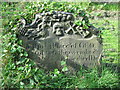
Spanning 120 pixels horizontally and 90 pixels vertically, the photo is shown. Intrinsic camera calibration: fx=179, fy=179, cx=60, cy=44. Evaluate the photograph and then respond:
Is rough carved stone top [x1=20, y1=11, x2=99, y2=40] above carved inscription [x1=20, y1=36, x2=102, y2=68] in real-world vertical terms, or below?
above

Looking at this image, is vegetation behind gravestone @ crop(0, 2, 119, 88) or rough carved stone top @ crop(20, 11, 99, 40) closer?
vegetation behind gravestone @ crop(0, 2, 119, 88)

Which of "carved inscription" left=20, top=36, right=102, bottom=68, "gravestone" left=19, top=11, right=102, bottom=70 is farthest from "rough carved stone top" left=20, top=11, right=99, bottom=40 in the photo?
"carved inscription" left=20, top=36, right=102, bottom=68

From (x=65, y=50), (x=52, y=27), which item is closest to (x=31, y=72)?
(x=65, y=50)

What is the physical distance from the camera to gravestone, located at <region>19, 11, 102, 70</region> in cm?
381

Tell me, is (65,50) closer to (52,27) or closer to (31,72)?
(52,27)

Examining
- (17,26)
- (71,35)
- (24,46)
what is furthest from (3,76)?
(71,35)

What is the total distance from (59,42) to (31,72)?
2.90 ft

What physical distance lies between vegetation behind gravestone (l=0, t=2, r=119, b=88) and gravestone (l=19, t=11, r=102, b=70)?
15cm

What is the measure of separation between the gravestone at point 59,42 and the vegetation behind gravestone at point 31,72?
0.49 feet

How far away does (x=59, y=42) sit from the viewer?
12.7 ft

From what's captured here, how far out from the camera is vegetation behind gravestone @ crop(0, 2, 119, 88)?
3.39m

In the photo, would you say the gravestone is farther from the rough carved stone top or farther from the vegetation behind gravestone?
the vegetation behind gravestone

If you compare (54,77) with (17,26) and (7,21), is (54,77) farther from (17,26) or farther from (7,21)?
(7,21)

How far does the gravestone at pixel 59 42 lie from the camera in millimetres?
3814
